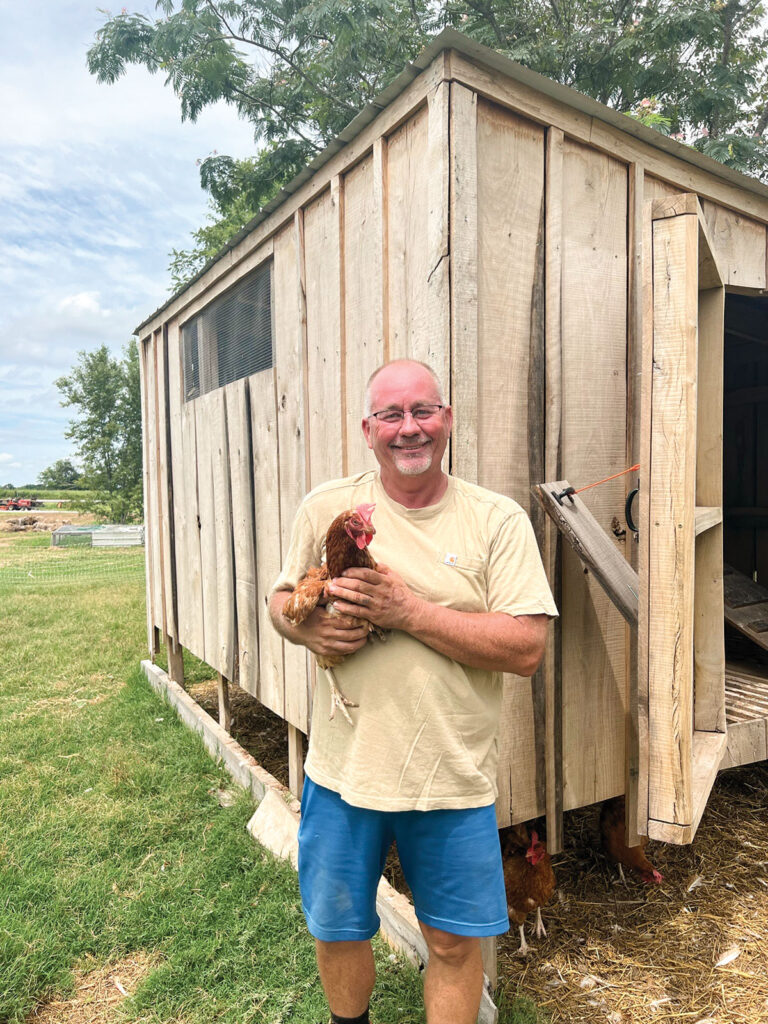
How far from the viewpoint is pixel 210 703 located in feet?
19.1

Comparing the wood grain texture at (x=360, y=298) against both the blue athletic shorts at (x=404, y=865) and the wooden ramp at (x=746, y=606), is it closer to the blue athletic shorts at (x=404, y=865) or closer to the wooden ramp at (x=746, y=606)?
the blue athletic shorts at (x=404, y=865)

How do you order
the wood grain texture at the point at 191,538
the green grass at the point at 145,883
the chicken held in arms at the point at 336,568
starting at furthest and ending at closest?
1. the wood grain texture at the point at 191,538
2. the green grass at the point at 145,883
3. the chicken held in arms at the point at 336,568

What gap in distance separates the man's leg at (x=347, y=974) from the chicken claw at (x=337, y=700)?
666 millimetres

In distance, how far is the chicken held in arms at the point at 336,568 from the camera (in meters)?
1.51

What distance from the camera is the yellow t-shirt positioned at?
1.62 meters

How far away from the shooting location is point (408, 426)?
65.9 inches

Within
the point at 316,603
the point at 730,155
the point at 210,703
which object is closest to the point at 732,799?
the point at 316,603

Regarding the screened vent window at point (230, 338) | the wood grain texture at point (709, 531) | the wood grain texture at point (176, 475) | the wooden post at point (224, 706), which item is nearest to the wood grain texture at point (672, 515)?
the wood grain texture at point (709, 531)

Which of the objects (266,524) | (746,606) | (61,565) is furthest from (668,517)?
(61,565)

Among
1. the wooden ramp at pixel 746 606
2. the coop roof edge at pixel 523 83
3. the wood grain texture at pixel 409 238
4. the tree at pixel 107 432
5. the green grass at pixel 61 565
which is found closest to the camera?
the coop roof edge at pixel 523 83

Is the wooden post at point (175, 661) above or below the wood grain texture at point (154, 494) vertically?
below

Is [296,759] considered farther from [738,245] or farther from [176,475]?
[738,245]

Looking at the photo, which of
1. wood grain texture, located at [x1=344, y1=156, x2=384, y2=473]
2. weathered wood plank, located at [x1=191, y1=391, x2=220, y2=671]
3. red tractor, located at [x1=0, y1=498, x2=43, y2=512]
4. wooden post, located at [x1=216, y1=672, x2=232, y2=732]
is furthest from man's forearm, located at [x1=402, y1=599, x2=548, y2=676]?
red tractor, located at [x1=0, y1=498, x2=43, y2=512]

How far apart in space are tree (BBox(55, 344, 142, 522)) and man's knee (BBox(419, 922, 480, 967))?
2587cm
